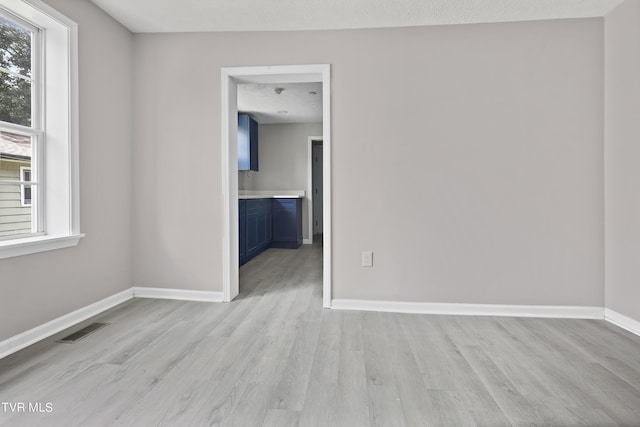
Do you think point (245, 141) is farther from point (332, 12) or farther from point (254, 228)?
point (332, 12)

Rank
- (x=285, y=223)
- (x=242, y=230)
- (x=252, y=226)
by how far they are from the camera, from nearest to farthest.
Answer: (x=242, y=230), (x=252, y=226), (x=285, y=223)

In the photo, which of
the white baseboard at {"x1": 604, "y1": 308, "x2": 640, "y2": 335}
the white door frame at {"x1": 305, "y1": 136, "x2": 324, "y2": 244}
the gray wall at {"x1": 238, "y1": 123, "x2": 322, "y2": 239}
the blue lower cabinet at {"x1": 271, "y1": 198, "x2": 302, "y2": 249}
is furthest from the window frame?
the white door frame at {"x1": 305, "y1": 136, "x2": 324, "y2": 244}

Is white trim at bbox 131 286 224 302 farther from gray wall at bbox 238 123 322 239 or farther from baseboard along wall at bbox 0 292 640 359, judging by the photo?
gray wall at bbox 238 123 322 239

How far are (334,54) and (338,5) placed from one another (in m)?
0.38

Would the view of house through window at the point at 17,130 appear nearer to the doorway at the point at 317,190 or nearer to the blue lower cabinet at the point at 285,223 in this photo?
the blue lower cabinet at the point at 285,223

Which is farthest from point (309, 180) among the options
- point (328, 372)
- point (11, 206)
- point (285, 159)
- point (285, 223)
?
point (328, 372)

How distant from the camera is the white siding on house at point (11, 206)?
1924 mm

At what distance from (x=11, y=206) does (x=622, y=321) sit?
4195 mm

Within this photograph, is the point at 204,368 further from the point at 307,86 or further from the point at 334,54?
the point at 307,86

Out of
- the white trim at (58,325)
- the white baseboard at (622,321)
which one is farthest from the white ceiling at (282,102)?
the white baseboard at (622,321)

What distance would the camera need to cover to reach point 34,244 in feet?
6.31

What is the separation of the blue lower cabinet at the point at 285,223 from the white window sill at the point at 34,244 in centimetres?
351

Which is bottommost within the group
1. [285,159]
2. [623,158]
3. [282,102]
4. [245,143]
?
[623,158]

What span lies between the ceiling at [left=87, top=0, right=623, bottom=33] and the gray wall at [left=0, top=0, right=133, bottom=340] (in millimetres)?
274
